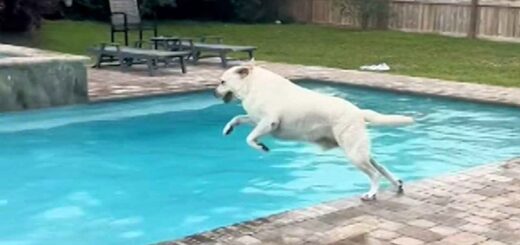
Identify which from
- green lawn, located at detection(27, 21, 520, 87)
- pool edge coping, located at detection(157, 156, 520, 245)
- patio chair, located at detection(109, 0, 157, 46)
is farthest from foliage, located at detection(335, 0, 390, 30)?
pool edge coping, located at detection(157, 156, 520, 245)

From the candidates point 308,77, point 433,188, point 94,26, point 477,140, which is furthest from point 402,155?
point 94,26

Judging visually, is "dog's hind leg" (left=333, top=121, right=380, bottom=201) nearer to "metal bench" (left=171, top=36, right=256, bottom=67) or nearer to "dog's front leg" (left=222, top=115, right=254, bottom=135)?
"dog's front leg" (left=222, top=115, right=254, bottom=135)

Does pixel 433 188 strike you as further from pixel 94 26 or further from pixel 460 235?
pixel 94 26

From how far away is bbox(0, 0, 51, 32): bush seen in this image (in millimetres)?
15523

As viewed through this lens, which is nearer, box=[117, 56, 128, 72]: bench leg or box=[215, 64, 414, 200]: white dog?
box=[215, 64, 414, 200]: white dog

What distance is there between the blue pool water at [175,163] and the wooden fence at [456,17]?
26.8 feet

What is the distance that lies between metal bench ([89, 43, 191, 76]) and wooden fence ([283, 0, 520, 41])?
26.7 feet

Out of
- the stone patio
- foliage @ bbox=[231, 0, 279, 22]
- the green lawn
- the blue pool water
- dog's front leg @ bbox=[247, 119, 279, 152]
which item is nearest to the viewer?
the stone patio

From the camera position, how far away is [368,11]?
19.7 meters

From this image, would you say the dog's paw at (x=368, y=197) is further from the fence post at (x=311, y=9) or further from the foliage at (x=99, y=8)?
the fence post at (x=311, y=9)

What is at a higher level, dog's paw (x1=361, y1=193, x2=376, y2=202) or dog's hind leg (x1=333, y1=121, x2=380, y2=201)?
dog's hind leg (x1=333, y1=121, x2=380, y2=201)

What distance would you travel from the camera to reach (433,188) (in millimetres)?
5746

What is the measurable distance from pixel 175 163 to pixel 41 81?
2.56m

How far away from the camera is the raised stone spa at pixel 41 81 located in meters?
8.96
